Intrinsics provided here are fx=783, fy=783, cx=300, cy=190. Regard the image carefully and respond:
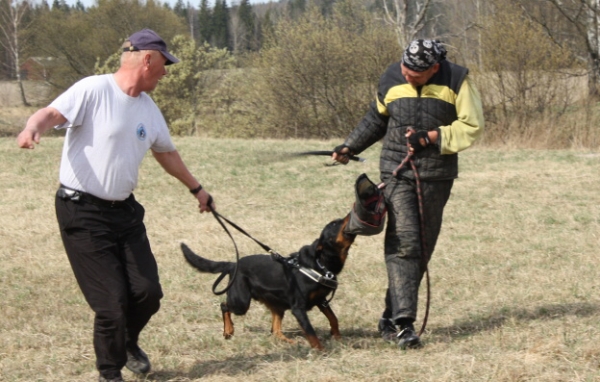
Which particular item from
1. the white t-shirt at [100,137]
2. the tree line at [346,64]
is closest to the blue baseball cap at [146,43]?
the white t-shirt at [100,137]

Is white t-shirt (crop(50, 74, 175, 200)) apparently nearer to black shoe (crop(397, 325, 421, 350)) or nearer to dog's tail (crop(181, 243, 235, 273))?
dog's tail (crop(181, 243, 235, 273))

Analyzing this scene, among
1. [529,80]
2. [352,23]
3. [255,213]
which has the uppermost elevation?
[352,23]

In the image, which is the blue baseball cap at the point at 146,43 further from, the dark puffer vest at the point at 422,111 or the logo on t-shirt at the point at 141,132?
the dark puffer vest at the point at 422,111

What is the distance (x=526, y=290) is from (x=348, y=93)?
17554mm

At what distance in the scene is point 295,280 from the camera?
17.0 feet

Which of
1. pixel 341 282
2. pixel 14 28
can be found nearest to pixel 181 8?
pixel 14 28

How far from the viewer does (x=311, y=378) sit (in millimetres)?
4324

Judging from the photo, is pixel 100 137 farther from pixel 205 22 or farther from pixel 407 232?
pixel 205 22

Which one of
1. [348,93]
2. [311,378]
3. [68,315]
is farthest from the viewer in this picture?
[348,93]

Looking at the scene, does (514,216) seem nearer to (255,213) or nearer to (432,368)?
(255,213)

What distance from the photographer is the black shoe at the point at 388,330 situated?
17.1 feet

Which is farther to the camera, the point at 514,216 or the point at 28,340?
the point at 514,216

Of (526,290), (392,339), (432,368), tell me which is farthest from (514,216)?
(432,368)

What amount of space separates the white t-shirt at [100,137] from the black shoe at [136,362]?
3.20 ft
